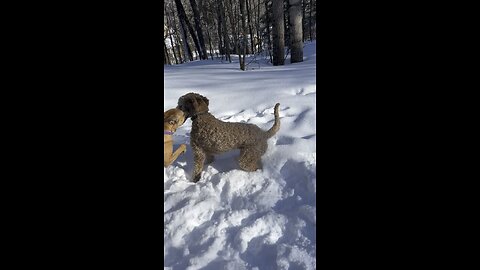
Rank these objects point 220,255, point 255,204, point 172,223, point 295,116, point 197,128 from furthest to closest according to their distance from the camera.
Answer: point 295,116
point 197,128
point 255,204
point 172,223
point 220,255

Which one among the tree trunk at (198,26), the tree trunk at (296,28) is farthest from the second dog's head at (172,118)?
the tree trunk at (198,26)

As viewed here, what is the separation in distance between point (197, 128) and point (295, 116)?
1.19 metres

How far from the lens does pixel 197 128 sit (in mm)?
1955

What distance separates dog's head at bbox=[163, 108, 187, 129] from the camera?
75.6 inches

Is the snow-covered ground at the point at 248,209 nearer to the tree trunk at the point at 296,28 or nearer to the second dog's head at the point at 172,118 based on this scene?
the second dog's head at the point at 172,118

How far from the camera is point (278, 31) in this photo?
6.09 m

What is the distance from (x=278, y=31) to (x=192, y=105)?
4.88 m

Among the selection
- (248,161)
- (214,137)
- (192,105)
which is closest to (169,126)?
(192,105)

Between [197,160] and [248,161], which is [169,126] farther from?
[248,161]

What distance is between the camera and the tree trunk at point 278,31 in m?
5.73

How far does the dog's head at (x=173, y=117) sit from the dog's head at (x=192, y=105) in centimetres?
3
